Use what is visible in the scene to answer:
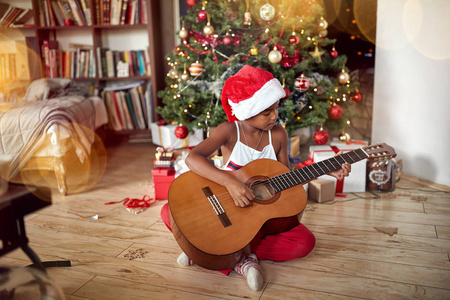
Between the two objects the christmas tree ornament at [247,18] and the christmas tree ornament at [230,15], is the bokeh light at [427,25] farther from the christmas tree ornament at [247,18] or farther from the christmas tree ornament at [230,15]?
the christmas tree ornament at [230,15]

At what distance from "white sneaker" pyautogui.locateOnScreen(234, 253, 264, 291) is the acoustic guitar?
73mm

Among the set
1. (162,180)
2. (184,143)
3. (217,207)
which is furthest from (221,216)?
(184,143)

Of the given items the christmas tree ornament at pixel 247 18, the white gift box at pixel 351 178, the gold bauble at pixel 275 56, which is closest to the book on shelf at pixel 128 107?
the christmas tree ornament at pixel 247 18

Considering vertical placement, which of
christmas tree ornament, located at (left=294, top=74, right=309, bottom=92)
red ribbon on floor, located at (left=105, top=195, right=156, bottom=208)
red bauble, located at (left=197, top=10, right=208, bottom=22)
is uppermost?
red bauble, located at (left=197, top=10, right=208, bottom=22)

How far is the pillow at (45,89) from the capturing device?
289 centimetres

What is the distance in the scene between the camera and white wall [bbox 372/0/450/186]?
2293mm

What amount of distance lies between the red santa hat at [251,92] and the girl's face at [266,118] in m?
0.04

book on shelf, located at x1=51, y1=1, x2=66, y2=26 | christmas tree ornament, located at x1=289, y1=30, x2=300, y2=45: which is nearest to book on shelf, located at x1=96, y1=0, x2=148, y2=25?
book on shelf, located at x1=51, y1=1, x2=66, y2=26

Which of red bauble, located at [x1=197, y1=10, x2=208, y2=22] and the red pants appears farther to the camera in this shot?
red bauble, located at [x1=197, y1=10, x2=208, y2=22]

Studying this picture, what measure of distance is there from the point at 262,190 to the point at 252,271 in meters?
0.30

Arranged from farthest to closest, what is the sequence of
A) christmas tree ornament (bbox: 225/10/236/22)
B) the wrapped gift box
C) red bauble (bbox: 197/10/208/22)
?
red bauble (bbox: 197/10/208/22) → christmas tree ornament (bbox: 225/10/236/22) → the wrapped gift box

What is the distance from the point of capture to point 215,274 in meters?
1.42

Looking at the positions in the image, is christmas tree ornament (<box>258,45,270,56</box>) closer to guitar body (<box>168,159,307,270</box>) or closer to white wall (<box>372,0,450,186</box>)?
white wall (<box>372,0,450,186</box>)

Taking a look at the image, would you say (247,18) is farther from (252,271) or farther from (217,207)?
(252,271)
